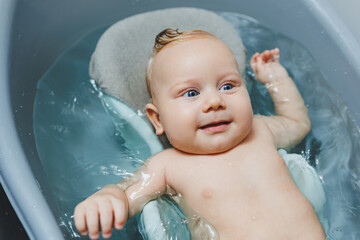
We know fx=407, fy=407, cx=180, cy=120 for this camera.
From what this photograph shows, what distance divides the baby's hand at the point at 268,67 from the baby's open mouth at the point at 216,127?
39cm

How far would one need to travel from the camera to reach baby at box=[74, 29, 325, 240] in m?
0.98

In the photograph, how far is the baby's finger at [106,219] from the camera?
0.88 m

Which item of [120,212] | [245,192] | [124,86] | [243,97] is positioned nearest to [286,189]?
[245,192]

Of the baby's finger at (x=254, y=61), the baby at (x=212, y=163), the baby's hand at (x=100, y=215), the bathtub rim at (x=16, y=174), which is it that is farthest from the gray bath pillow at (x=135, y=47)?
the baby's hand at (x=100, y=215)

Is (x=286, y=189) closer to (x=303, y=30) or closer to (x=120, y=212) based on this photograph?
(x=120, y=212)

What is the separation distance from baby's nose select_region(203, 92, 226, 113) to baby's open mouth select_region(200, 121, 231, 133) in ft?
0.16

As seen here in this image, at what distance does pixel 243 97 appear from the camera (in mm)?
1054

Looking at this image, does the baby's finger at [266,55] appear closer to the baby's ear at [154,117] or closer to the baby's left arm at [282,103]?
the baby's left arm at [282,103]

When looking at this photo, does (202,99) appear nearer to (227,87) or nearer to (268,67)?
(227,87)

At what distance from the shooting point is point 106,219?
2.91 feet

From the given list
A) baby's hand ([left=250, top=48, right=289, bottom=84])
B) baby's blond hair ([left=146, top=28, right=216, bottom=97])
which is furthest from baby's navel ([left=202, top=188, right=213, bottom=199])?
baby's hand ([left=250, top=48, right=289, bottom=84])

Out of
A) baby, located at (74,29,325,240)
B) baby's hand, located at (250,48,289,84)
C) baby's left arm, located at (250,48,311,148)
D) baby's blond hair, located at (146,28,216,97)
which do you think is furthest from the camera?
baby's hand, located at (250,48,289,84)

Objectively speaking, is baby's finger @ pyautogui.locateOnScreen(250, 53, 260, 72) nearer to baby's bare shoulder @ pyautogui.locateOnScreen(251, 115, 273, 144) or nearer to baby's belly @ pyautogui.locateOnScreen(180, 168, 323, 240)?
baby's bare shoulder @ pyautogui.locateOnScreen(251, 115, 273, 144)

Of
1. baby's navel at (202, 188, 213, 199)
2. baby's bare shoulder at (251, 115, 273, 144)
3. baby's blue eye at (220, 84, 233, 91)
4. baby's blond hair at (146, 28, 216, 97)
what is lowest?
baby's navel at (202, 188, 213, 199)
